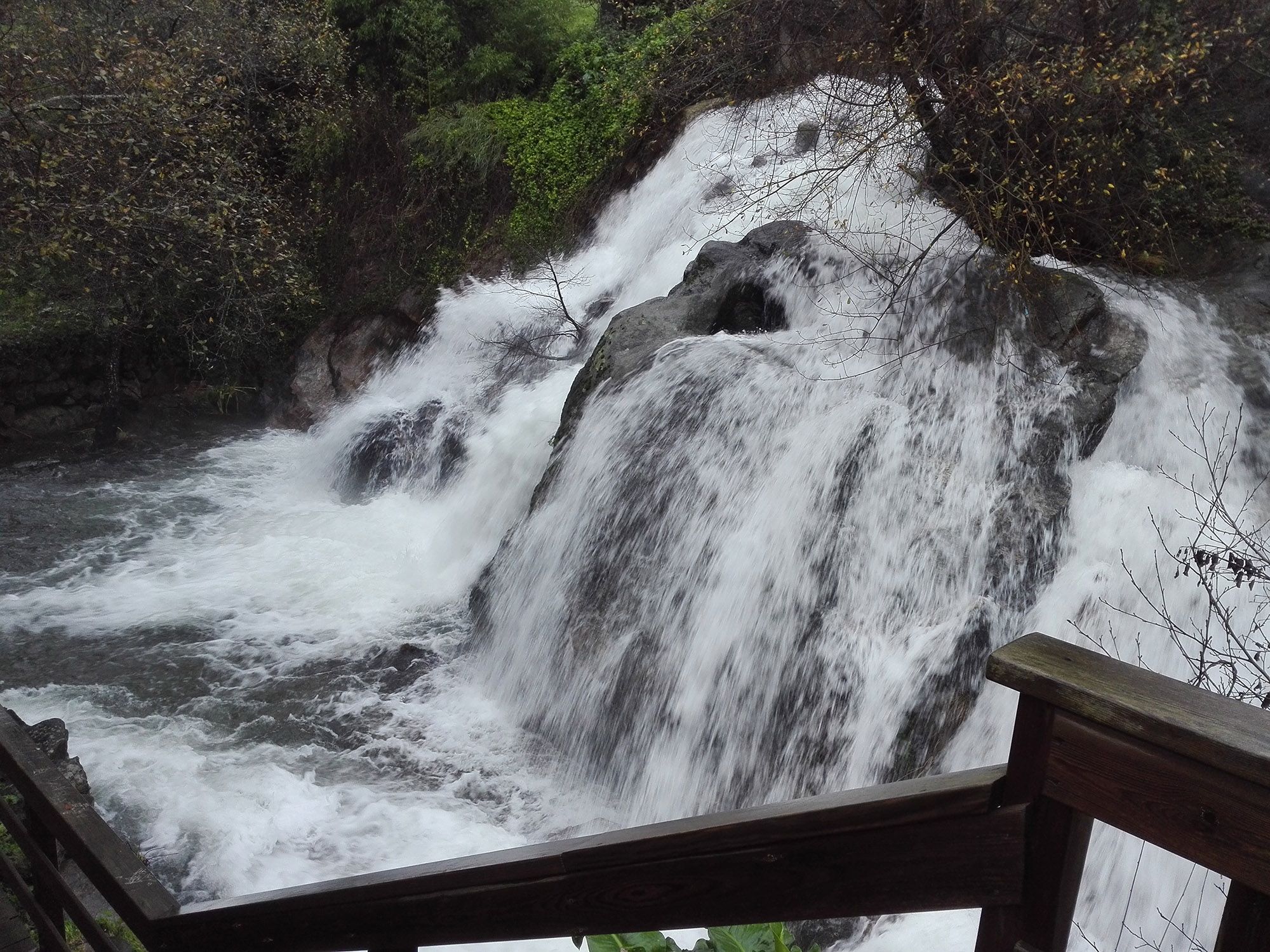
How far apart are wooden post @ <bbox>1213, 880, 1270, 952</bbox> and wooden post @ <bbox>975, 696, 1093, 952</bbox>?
0.12m

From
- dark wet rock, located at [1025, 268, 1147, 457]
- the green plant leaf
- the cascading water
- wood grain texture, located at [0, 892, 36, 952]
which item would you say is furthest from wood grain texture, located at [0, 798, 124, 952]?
dark wet rock, located at [1025, 268, 1147, 457]

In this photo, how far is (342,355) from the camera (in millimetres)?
11820

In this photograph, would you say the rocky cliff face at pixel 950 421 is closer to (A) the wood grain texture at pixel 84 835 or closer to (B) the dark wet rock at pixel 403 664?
(B) the dark wet rock at pixel 403 664

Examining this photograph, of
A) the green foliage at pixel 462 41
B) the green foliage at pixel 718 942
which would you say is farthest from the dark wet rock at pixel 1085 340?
the green foliage at pixel 462 41

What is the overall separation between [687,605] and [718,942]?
3.62 meters

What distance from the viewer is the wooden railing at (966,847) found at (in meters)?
0.87

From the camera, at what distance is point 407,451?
9.55 meters

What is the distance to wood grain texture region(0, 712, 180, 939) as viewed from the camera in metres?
1.76

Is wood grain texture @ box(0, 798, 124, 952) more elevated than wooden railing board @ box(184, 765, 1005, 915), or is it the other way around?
wooden railing board @ box(184, 765, 1005, 915)

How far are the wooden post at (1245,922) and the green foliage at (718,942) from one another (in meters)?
1.47

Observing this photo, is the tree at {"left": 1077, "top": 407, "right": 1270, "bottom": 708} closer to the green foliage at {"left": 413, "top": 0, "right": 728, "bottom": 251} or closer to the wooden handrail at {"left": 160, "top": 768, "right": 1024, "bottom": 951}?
the wooden handrail at {"left": 160, "top": 768, "right": 1024, "bottom": 951}

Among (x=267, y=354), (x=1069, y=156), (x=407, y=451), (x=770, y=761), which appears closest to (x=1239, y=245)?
(x=1069, y=156)

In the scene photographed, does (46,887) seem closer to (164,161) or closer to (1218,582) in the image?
(1218,582)

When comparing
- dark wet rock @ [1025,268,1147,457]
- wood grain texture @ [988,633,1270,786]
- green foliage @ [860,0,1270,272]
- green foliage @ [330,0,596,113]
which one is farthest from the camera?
green foliage @ [330,0,596,113]
